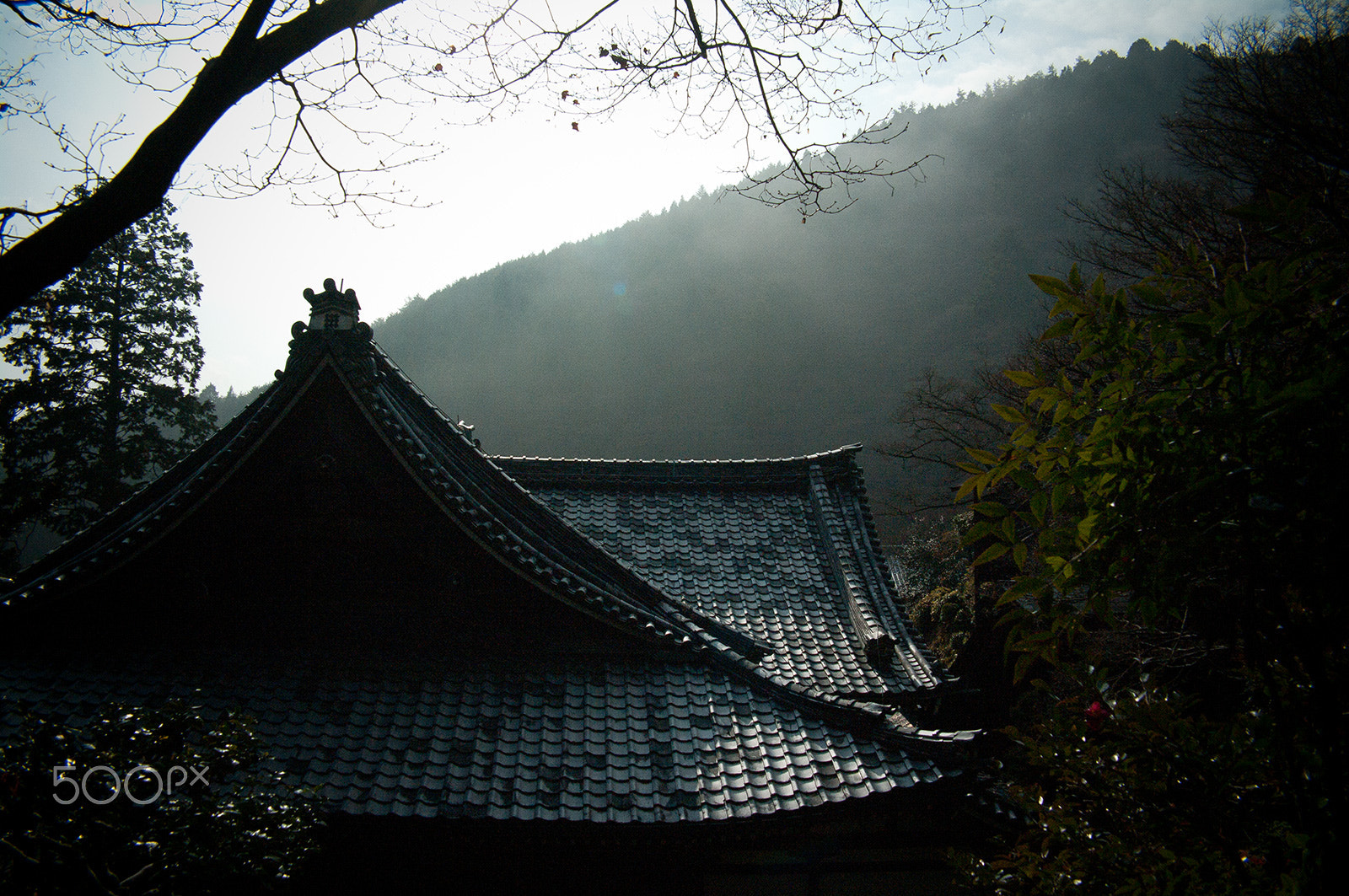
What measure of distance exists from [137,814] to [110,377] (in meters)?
21.5

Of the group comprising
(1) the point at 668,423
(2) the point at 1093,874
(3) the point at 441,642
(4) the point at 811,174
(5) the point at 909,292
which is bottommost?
(2) the point at 1093,874

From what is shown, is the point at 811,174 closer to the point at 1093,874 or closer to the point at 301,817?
the point at 1093,874

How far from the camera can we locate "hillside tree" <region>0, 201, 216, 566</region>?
18.2 m

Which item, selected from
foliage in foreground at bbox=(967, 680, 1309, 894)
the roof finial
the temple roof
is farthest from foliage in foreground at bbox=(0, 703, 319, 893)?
the roof finial

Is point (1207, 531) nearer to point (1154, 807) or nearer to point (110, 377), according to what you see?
point (1154, 807)

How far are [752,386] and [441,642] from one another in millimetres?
50417

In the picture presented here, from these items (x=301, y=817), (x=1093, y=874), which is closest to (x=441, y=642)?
(x=301, y=817)

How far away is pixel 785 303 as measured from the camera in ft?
201

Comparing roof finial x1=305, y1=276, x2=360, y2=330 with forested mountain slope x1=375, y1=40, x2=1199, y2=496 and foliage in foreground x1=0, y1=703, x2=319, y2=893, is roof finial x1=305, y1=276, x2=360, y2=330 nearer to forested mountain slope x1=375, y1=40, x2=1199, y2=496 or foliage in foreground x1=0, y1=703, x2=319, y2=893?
foliage in foreground x1=0, y1=703, x2=319, y2=893

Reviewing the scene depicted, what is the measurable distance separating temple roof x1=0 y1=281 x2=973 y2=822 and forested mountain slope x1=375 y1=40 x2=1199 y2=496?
132 ft

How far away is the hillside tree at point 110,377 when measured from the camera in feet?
59.6

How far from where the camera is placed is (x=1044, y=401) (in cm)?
248

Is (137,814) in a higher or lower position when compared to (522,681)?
higher

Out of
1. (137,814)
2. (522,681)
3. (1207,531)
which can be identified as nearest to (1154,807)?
(1207,531)
